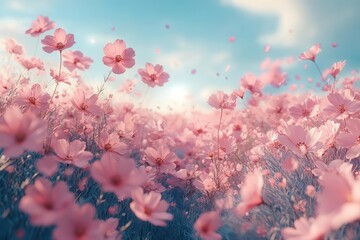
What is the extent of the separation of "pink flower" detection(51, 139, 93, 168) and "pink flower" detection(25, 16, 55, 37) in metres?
1.42

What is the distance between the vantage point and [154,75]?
2695 millimetres

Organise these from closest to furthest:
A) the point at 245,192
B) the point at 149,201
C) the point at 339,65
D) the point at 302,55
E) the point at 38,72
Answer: the point at 245,192, the point at 149,201, the point at 339,65, the point at 302,55, the point at 38,72

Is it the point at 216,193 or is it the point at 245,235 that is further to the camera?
the point at 216,193

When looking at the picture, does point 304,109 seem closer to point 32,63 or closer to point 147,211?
point 147,211

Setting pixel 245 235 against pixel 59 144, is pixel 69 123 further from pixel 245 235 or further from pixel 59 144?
pixel 245 235

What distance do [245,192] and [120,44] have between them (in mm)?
1393

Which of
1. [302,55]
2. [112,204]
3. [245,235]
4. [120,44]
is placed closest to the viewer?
[245,235]

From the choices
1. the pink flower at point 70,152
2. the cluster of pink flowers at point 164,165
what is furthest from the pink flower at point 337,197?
the pink flower at point 70,152

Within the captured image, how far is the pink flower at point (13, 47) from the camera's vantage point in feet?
11.5

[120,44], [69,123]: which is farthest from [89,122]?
[120,44]

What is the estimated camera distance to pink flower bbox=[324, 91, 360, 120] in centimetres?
213

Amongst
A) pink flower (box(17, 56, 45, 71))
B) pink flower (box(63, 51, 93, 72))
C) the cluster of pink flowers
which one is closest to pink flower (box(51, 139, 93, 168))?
the cluster of pink flowers

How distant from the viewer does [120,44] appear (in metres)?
2.23

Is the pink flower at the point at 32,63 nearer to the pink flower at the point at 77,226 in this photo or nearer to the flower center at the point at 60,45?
the flower center at the point at 60,45
